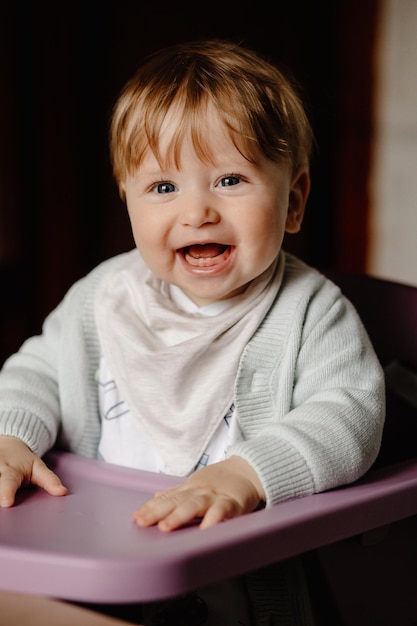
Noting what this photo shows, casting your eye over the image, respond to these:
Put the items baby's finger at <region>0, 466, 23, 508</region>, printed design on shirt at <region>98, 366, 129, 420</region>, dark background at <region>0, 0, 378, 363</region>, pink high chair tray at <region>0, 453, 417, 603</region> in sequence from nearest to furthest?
pink high chair tray at <region>0, 453, 417, 603</region> → baby's finger at <region>0, 466, 23, 508</region> → printed design on shirt at <region>98, 366, 129, 420</region> → dark background at <region>0, 0, 378, 363</region>

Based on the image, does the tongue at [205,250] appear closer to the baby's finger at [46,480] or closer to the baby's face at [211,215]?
the baby's face at [211,215]

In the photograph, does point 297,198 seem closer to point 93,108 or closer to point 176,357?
point 176,357

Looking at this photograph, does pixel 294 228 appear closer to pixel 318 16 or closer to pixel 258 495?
pixel 258 495

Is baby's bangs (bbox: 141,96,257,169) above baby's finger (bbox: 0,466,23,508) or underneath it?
above

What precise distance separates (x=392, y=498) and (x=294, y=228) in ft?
1.03

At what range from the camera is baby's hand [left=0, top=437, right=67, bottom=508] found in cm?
72

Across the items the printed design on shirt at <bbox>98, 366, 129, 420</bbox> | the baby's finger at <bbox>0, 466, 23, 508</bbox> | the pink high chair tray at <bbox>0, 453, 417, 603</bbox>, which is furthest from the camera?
the printed design on shirt at <bbox>98, 366, 129, 420</bbox>

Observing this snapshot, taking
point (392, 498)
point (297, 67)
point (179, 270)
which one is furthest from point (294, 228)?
point (297, 67)

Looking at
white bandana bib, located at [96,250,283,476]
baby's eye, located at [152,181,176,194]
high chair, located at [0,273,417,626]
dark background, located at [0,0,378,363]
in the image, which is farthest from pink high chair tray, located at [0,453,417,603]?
dark background, located at [0,0,378,363]

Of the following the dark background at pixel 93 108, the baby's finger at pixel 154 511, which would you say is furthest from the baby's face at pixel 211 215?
the dark background at pixel 93 108

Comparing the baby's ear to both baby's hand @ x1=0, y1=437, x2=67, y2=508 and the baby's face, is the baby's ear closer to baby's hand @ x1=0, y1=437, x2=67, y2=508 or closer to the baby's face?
the baby's face

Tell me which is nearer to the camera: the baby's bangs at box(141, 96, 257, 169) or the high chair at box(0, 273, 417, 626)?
the high chair at box(0, 273, 417, 626)

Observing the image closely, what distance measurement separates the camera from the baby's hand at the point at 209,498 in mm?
635

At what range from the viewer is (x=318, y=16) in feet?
5.70
